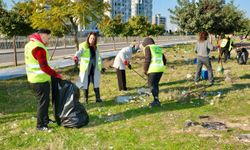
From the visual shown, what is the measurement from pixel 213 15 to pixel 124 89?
629 inches

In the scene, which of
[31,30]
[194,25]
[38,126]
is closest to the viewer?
[38,126]

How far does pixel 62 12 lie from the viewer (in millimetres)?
15273

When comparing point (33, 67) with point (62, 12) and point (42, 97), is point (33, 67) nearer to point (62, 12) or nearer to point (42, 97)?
point (42, 97)

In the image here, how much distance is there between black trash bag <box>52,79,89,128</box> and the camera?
654cm

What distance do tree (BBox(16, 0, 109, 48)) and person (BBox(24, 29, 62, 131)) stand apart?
29.3 feet

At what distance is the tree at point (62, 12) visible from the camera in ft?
50.1

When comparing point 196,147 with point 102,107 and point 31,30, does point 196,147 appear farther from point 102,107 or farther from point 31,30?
point 31,30

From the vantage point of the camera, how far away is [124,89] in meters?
11.1

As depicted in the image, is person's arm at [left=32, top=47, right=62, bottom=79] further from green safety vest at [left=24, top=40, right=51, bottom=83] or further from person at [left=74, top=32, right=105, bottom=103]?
person at [left=74, top=32, right=105, bottom=103]

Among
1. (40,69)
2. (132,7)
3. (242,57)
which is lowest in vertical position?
(242,57)

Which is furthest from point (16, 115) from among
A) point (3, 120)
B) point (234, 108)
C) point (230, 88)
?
point (230, 88)

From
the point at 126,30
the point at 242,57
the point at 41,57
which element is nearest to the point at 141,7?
the point at 126,30

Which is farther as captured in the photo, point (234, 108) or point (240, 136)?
point (234, 108)

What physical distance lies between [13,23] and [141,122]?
42.5ft
